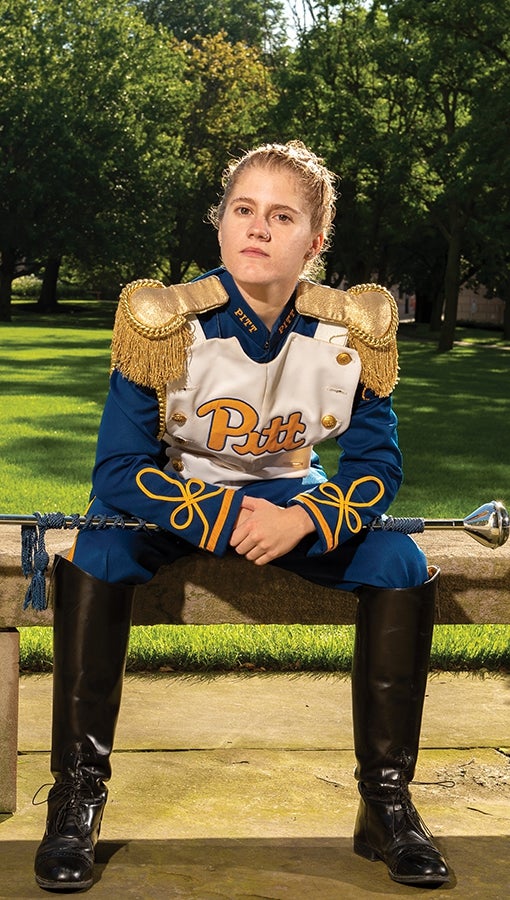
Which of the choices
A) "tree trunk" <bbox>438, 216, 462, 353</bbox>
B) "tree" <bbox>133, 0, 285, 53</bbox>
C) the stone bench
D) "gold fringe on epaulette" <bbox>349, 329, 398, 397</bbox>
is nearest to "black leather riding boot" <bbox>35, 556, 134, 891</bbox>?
the stone bench

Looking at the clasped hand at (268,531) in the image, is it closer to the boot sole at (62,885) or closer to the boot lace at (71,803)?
the boot lace at (71,803)

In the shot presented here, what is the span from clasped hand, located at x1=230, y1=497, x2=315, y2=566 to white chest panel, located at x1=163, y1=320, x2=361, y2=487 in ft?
0.76

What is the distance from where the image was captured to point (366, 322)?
341 centimetres

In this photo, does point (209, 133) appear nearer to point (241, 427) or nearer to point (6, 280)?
point (6, 280)

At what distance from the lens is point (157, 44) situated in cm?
5203

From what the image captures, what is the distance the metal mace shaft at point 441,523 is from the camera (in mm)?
3156

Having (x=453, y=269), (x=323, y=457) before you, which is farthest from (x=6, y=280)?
(x=323, y=457)

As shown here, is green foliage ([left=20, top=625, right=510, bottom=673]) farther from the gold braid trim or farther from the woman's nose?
the woman's nose

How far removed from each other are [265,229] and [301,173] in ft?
0.56

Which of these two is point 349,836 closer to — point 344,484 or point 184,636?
point 344,484

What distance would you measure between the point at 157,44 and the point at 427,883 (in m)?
52.0

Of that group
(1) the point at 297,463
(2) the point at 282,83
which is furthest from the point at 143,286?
(2) the point at 282,83

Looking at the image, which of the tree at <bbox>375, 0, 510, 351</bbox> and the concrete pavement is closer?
the concrete pavement

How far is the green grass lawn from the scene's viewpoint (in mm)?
4875
